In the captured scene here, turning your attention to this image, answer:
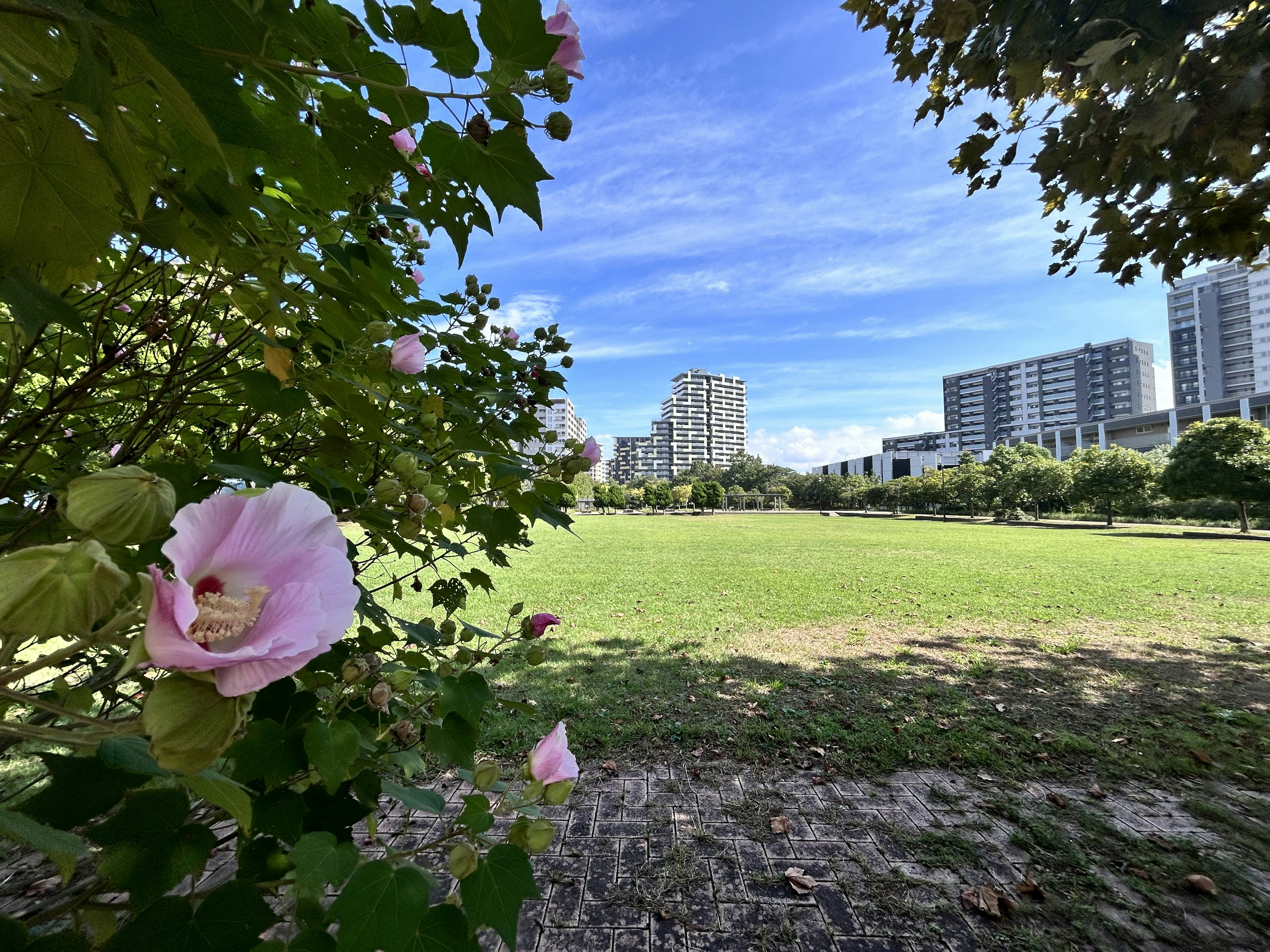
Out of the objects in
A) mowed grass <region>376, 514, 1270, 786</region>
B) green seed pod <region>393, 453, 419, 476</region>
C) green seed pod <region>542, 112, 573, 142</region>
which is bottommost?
mowed grass <region>376, 514, 1270, 786</region>

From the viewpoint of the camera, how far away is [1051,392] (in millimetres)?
91125

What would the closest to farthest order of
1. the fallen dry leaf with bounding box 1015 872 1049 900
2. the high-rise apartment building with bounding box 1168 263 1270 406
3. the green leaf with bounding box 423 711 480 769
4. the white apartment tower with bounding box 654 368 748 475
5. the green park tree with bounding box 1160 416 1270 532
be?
the green leaf with bounding box 423 711 480 769 → the fallen dry leaf with bounding box 1015 872 1049 900 → the green park tree with bounding box 1160 416 1270 532 → the high-rise apartment building with bounding box 1168 263 1270 406 → the white apartment tower with bounding box 654 368 748 475

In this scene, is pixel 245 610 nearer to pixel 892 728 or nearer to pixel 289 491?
pixel 289 491

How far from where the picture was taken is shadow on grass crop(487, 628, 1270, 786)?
3.16 m

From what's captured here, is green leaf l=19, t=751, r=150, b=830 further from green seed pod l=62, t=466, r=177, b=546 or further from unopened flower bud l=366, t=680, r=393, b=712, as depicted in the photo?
green seed pod l=62, t=466, r=177, b=546

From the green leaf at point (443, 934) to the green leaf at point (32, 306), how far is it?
2.51 ft

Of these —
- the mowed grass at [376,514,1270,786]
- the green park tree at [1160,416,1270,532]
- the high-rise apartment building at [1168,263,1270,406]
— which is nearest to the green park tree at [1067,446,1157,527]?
the green park tree at [1160,416,1270,532]

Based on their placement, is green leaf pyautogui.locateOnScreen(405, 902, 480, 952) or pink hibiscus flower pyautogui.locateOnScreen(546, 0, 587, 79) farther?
pink hibiscus flower pyautogui.locateOnScreen(546, 0, 587, 79)

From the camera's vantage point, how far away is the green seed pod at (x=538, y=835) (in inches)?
27.0

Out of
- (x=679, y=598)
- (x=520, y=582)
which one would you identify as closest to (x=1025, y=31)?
(x=679, y=598)

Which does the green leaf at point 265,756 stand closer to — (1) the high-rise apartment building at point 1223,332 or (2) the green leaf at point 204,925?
(2) the green leaf at point 204,925

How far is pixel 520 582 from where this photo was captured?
900cm

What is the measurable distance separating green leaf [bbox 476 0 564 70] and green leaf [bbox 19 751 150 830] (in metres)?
1.05

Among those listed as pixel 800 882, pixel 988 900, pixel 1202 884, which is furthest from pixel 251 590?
pixel 1202 884
